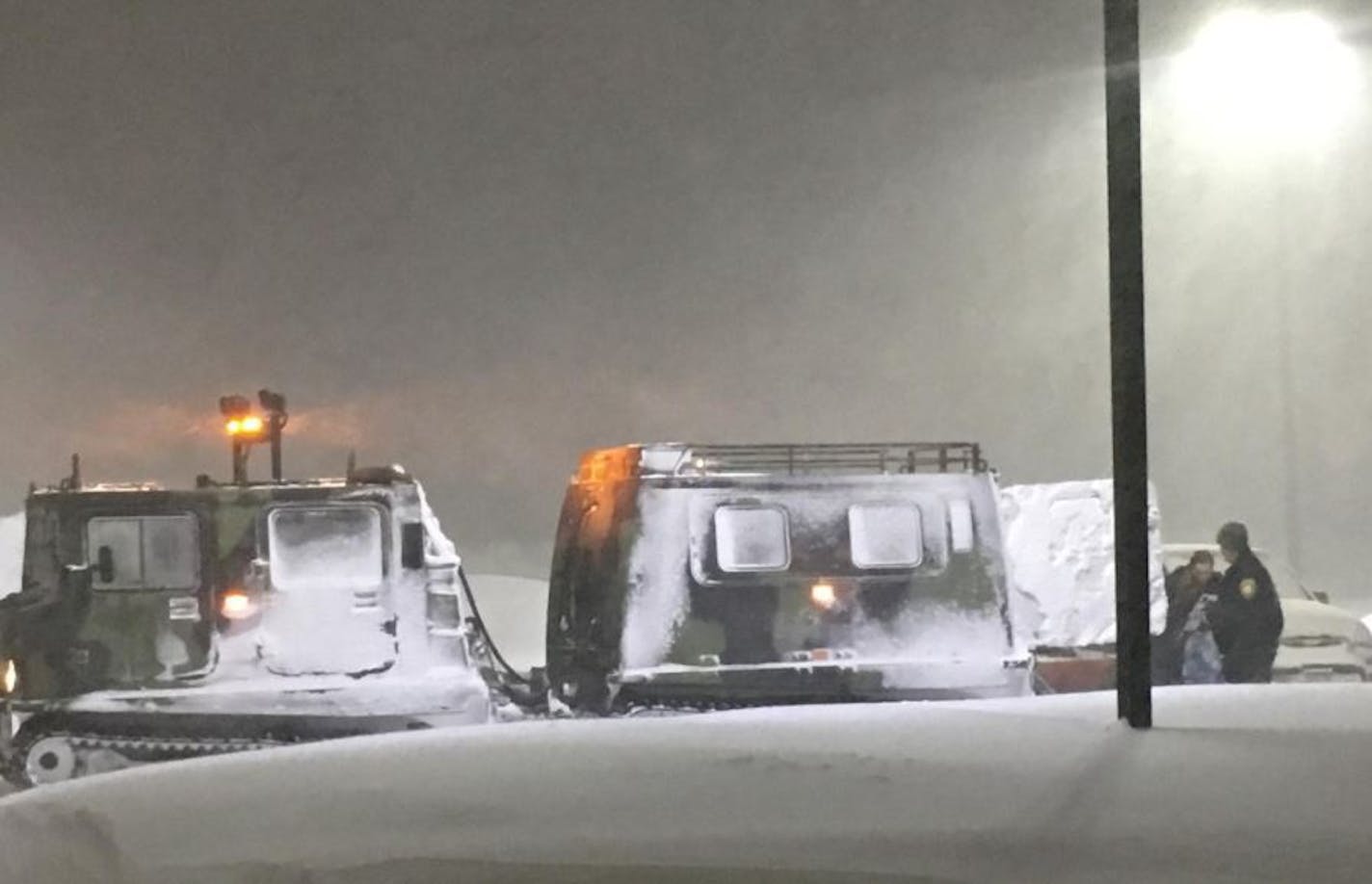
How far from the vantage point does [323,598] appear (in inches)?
163

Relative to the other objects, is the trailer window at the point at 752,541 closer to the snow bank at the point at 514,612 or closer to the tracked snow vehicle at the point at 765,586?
the tracked snow vehicle at the point at 765,586

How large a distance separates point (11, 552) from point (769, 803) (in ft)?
7.09

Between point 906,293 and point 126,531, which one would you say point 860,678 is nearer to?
point 906,293

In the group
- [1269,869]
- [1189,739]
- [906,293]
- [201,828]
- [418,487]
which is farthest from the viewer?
[906,293]

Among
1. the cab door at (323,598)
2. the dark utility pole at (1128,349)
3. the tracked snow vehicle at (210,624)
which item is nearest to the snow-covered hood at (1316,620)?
the dark utility pole at (1128,349)

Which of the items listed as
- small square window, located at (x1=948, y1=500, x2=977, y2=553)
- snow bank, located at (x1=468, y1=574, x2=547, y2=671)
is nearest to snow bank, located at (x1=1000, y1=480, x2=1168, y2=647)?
small square window, located at (x1=948, y1=500, x2=977, y2=553)

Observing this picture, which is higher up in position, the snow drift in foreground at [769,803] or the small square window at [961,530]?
the small square window at [961,530]

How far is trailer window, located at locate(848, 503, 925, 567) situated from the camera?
171 inches

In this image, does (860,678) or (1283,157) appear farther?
(1283,157)

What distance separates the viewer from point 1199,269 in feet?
15.3

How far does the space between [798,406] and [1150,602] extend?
1.19 metres

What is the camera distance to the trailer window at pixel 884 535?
171 inches

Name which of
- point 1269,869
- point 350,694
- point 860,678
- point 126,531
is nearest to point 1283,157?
point 860,678

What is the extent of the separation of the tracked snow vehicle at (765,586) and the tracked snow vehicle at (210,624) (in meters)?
0.43
